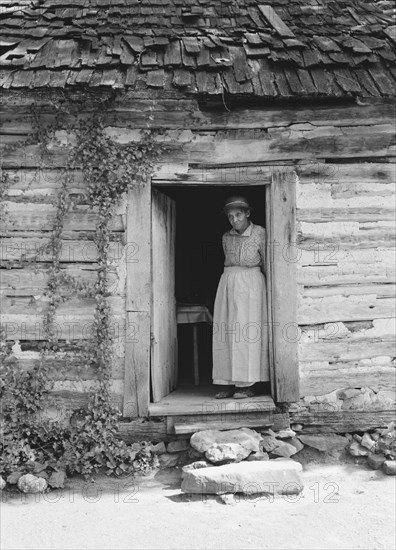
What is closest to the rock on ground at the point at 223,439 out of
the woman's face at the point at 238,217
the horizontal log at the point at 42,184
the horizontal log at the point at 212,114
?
the woman's face at the point at 238,217

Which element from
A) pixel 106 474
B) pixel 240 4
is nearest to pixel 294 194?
pixel 240 4

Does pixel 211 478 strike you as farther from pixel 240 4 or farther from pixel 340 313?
pixel 240 4

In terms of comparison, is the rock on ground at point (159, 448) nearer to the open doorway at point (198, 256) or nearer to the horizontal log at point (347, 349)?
the horizontal log at point (347, 349)

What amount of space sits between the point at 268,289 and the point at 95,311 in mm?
1768

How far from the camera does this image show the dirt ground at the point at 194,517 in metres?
4.57

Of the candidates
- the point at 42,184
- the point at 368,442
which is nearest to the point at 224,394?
the point at 368,442

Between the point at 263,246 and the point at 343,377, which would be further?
the point at 263,246

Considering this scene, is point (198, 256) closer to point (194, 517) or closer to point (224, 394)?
point (224, 394)

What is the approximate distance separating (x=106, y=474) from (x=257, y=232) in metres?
2.85

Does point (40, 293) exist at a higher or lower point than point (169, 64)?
lower

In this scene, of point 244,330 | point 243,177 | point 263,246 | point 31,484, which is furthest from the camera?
point 263,246

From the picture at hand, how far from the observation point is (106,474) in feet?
19.3

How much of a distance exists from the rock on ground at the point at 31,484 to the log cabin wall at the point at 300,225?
2.67 ft

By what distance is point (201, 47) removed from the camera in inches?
245
